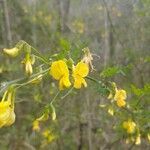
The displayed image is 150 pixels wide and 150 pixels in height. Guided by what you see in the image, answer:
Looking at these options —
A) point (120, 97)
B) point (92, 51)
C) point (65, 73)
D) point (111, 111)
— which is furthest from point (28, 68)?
point (92, 51)

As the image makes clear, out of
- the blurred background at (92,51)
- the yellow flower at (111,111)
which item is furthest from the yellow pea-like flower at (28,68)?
the blurred background at (92,51)

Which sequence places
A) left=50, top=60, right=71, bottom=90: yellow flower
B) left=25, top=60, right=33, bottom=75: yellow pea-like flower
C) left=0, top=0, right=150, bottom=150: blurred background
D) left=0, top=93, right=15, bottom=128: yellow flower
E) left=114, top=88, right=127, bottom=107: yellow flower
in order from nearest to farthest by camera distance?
left=0, top=93, right=15, bottom=128: yellow flower, left=50, top=60, right=71, bottom=90: yellow flower, left=25, top=60, right=33, bottom=75: yellow pea-like flower, left=114, top=88, right=127, bottom=107: yellow flower, left=0, top=0, right=150, bottom=150: blurred background

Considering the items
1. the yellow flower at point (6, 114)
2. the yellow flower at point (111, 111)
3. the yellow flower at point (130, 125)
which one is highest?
the yellow flower at point (6, 114)

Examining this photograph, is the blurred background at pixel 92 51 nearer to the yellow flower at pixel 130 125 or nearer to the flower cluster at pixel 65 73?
the yellow flower at pixel 130 125

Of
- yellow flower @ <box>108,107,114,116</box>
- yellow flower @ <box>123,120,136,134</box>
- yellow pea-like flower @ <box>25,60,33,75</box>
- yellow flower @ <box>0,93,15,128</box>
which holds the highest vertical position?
yellow pea-like flower @ <box>25,60,33,75</box>

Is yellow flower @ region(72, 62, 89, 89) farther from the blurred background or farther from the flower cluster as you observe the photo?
the blurred background

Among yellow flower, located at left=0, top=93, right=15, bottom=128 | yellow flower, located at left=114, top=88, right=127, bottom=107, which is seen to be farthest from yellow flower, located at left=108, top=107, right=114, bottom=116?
yellow flower, located at left=0, top=93, right=15, bottom=128

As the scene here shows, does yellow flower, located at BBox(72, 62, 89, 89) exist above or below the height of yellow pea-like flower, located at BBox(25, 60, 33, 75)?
below
